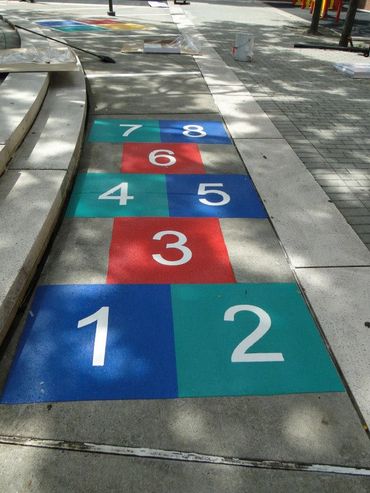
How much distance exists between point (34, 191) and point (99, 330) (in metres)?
1.92

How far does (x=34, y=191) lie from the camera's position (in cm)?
439

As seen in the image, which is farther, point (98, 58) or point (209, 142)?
point (98, 58)

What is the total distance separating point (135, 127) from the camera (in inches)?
273

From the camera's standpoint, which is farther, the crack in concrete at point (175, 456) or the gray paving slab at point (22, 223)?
the gray paving slab at point (22, 223)

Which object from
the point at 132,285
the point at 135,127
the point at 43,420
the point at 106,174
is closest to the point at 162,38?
the point at 135,127

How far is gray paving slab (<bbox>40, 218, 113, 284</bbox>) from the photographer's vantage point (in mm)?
3664

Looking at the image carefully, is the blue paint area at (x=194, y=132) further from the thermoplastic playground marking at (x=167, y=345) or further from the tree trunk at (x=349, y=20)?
the tree trunk at (x=349, y=20)

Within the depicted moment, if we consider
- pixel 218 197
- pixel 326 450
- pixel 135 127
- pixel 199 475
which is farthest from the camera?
pixel 135 127

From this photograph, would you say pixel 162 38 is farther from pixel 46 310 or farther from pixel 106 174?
pixel 46 310

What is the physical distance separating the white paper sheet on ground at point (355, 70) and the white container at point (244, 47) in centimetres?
224

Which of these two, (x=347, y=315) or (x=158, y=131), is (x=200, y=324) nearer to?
(x=347, y=315)

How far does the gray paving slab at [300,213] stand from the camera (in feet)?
13.3

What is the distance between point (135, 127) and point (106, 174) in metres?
1.84

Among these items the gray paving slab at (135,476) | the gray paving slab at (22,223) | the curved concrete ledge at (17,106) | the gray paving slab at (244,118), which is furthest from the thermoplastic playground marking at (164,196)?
the gray paving slab at (135,476)
